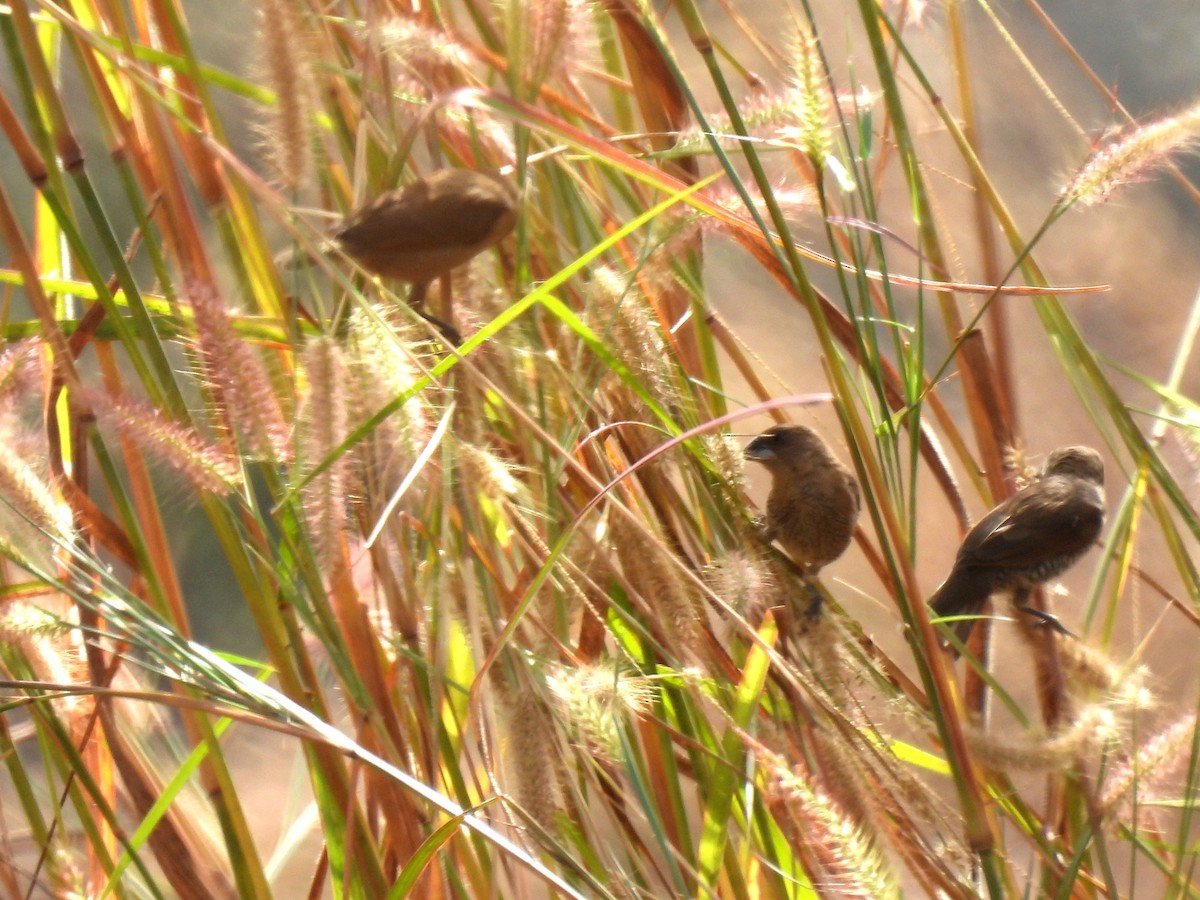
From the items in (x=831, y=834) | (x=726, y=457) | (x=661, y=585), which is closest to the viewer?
(x=831, y=834)

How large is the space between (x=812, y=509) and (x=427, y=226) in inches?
14.8

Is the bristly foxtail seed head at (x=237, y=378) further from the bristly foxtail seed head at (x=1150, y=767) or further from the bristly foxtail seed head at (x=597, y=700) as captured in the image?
the bristly foxtail seed head at (x=1150, y=767)

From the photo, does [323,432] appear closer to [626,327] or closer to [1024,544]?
[626,327]

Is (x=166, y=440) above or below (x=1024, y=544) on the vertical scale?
above

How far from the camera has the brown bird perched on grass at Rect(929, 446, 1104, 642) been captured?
743 mm

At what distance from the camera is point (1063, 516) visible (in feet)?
2.56

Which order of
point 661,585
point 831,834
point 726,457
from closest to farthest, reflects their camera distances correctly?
point 831,834 → point 661,585 → point 726,457

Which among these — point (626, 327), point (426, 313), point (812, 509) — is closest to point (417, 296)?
point (426, 313)

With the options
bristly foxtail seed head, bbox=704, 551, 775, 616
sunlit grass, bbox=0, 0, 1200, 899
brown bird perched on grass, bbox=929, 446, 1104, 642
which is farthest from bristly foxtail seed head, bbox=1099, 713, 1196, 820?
bristly foxtail seed head, bbox=704, 551, 775, 616

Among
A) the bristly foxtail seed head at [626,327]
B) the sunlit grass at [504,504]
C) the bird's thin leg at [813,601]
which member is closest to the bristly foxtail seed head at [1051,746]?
the sunlit grass at [504,504]

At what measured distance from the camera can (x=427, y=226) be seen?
0.50 metres

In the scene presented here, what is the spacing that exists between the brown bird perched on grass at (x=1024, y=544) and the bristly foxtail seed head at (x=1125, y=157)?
0.25 metres

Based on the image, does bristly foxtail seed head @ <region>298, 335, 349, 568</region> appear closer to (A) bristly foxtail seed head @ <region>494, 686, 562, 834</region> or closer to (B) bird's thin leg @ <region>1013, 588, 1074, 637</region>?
(A) bristly foxtail seed head @ <region>494, 686, 562, 834</region>

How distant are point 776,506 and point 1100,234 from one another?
113 cm
